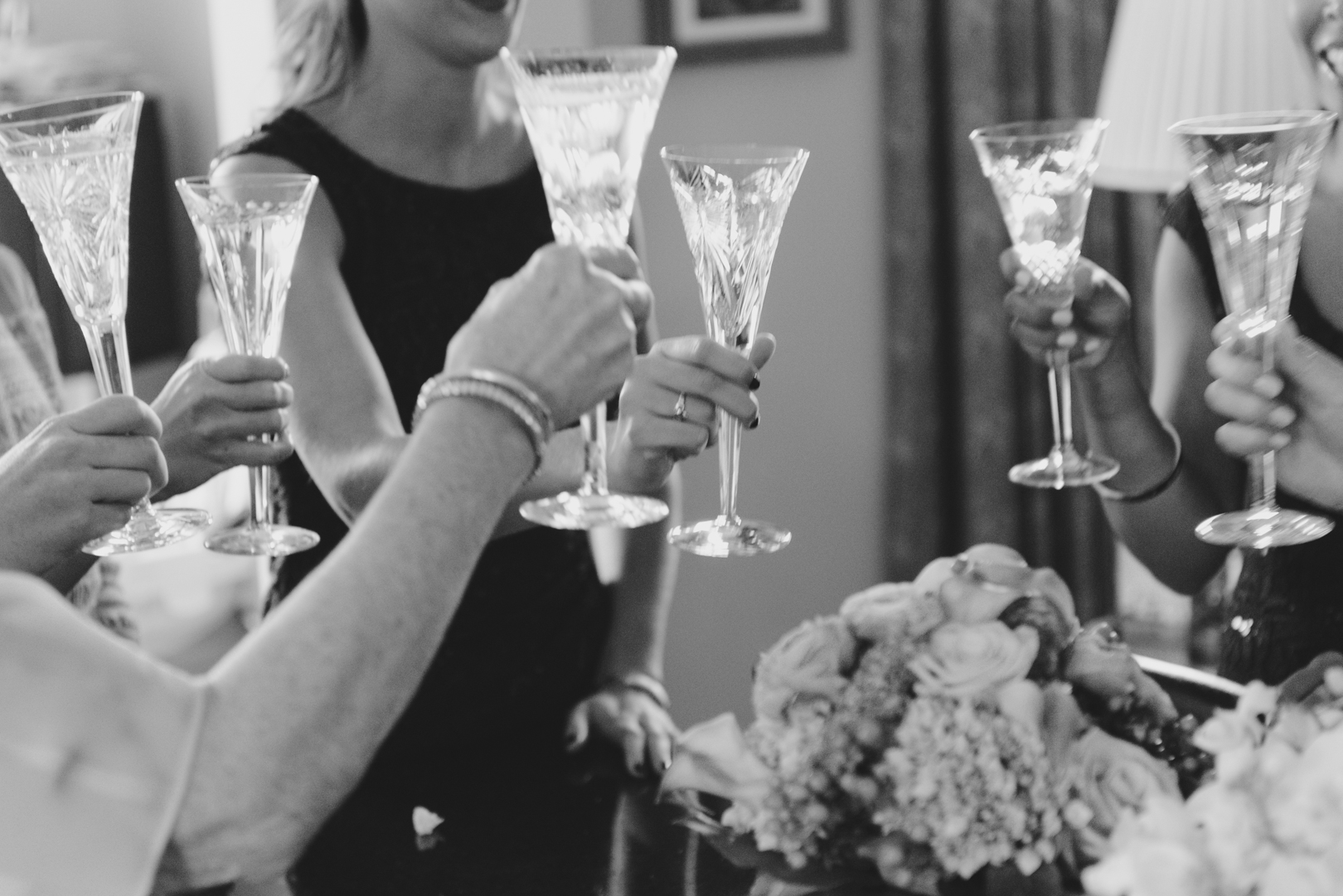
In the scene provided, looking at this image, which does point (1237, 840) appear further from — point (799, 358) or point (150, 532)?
point (799, 358)

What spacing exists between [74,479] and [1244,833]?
35.0 inches

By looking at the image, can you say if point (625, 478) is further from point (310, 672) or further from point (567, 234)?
point (310, 672)

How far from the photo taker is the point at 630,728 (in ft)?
4.90

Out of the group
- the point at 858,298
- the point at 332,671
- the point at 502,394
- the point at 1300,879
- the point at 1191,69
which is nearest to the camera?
the point at 1300,879

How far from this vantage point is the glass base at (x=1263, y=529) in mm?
1330

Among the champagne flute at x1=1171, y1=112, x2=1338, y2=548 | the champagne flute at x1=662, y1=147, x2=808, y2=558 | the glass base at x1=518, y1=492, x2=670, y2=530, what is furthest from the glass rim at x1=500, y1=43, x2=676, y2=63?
the champagne flute at x1=1171, y1=112, x2=1338, y2=548

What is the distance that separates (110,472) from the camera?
1.18 m

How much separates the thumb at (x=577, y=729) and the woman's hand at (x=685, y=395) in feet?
1.22

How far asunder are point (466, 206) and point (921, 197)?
71.8 inches

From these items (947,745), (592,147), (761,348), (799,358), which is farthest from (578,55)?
(799,358)

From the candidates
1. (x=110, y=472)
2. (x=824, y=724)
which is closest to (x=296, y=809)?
(x=824, y=724)

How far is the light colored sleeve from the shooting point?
73 centimetres

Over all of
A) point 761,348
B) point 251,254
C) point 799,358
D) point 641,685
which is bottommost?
point 641,685

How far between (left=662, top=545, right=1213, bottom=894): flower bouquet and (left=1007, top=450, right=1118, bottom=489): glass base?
0.35 m
